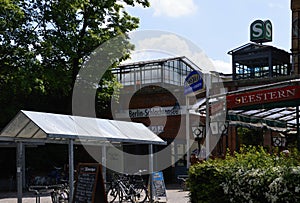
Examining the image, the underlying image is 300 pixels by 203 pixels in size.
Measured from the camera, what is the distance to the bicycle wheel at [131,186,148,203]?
51.0 feet

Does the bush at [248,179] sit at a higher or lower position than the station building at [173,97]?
lower

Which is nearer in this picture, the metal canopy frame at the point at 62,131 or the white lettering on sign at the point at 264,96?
the white lettering on sign at the point at 264,96

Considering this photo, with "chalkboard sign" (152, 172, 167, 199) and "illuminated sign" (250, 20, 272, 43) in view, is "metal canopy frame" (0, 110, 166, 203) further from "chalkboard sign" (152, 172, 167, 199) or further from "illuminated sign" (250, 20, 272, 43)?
"illuminated sign" (250, 20, 272, 43)

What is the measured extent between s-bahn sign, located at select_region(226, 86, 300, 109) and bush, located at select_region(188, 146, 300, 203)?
5.81ft

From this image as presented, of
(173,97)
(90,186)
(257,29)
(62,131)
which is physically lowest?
(90,186)

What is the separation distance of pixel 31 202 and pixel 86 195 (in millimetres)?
6275

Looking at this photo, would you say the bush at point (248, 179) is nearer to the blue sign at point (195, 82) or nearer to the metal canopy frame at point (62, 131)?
the metal canopy frame at point (62, 131)

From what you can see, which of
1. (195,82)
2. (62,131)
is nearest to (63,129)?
(62,131)

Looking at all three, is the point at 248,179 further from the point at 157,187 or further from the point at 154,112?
the point at 154,112

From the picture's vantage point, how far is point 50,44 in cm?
2336

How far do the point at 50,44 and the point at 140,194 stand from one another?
33.4ft

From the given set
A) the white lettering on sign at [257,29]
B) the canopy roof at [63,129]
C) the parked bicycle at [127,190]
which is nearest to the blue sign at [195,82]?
the canopy roof at [63,129]

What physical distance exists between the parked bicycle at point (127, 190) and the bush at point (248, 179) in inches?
240

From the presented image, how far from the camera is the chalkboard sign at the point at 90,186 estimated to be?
11.8 meters
